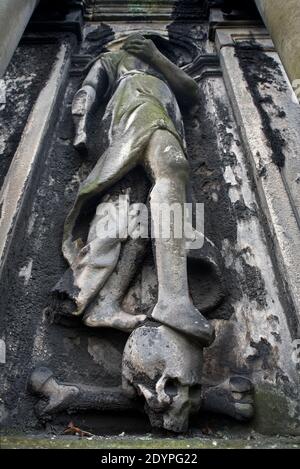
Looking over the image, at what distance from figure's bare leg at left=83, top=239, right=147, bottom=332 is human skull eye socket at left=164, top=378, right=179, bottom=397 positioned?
14.8 inches

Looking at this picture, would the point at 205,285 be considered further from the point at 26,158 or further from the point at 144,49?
the point at 144,49

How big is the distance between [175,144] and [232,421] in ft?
5.56

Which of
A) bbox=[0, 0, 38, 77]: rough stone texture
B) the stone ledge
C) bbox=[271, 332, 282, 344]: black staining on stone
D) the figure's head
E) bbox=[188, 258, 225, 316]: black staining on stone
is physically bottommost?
bbox=[271, 332, 282, 344]: black staining on stone

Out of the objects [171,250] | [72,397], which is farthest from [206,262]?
[72,397]

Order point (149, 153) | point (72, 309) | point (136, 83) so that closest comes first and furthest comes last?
point (72, 309) → point (149, 153) → point (136, 83)

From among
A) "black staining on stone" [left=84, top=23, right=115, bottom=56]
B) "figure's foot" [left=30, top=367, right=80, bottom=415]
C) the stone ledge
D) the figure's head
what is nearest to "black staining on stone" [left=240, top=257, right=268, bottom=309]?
"figure's foot" [left=30, top=367, right=80, bottom=415]

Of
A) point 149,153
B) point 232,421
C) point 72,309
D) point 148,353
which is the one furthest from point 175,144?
point 232,421

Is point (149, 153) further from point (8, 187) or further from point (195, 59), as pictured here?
point (195, 59)

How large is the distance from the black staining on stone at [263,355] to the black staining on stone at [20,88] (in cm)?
198

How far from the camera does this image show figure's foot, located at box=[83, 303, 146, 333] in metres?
2.57

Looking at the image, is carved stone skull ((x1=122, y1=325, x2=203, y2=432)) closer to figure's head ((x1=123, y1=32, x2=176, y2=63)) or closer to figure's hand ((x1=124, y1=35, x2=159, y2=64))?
figure's hand ((x1=124, y1=35, x2=159, y2=64))

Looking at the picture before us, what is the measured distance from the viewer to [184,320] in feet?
7.88

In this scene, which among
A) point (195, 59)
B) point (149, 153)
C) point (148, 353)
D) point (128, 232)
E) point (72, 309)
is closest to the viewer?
point (148, 353)

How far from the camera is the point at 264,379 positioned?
8.37 feet
